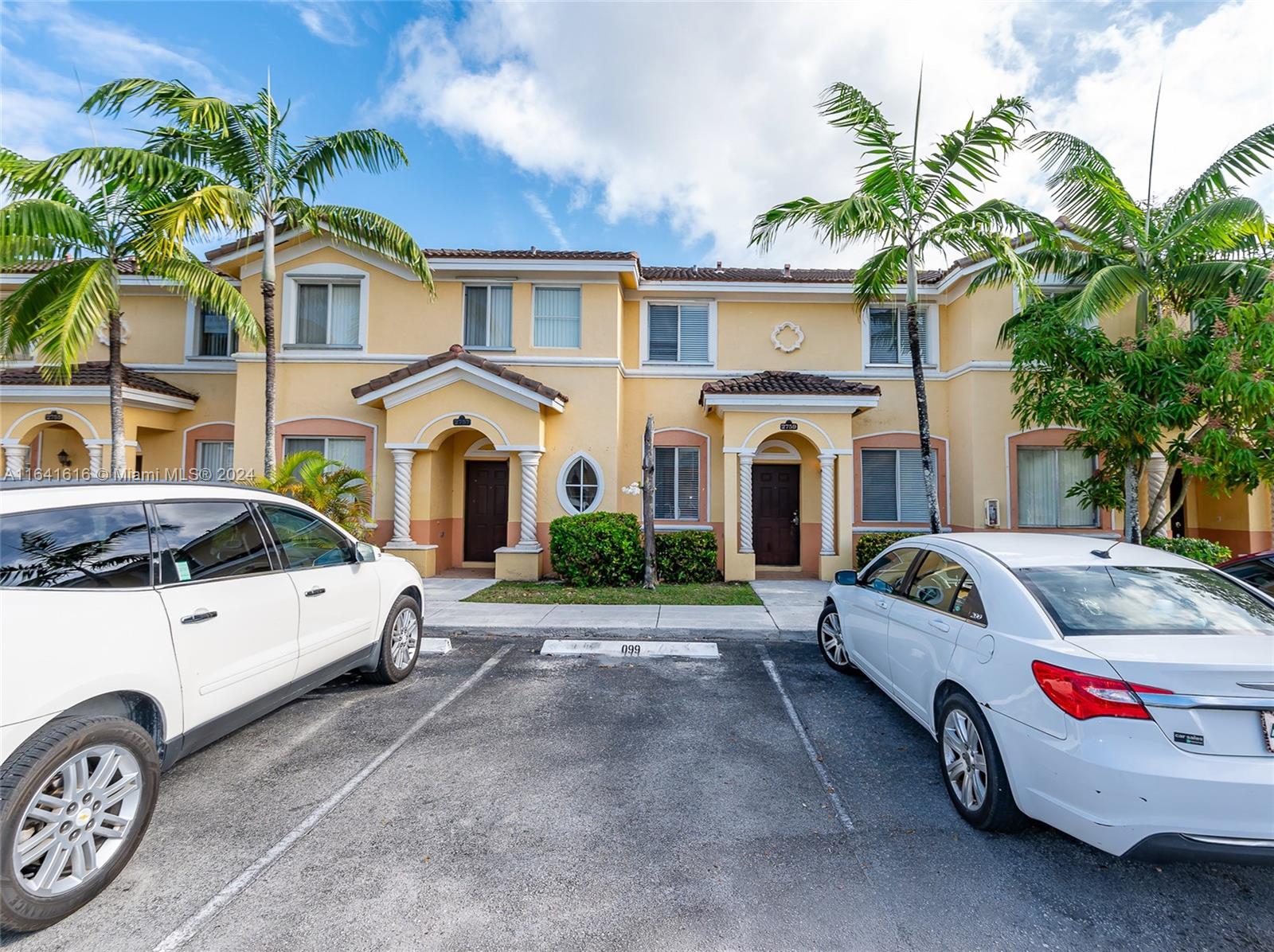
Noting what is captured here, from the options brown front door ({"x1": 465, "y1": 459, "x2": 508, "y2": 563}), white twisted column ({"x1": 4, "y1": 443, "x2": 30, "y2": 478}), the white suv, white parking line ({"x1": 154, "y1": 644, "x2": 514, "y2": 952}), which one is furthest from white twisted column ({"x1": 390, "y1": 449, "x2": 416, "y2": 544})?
white twisted column ({"x1": 4, "y1": 443, "x2": 30, "y2": 478})

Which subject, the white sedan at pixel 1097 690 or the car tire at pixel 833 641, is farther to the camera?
the car tire at pixel 833 641

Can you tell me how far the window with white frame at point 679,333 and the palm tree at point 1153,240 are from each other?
5.78 metres

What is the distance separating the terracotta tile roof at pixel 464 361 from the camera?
11281 millimetres

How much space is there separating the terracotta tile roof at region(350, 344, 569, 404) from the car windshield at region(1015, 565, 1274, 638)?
9301 millimetres

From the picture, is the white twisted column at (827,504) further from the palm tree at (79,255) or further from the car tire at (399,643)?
the palm tree at (79,255)

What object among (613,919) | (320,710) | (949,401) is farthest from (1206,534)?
(320,710)

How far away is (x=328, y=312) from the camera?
40.9 feet

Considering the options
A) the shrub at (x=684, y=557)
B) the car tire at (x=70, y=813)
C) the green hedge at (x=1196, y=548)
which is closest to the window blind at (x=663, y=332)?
the shrub at (x=684, y=557)

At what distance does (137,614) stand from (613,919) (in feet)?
9.33

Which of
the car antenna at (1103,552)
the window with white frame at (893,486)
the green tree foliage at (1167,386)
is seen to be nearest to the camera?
the car antenna at (1103,552)

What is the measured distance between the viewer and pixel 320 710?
4.86 meters

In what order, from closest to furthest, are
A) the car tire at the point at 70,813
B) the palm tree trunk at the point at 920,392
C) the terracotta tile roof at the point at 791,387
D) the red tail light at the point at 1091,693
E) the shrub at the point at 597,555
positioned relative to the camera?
the car tire at the point at 70,813 → the red tail light at the point at 1091,693 → the palm tree trunk at the point at 920,392 → the shrub at the point at 597,555 → the terracotta tile roof at the point at 791,387

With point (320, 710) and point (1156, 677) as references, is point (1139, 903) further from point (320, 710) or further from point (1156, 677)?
point (320, 710)

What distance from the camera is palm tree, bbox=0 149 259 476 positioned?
8234mm
